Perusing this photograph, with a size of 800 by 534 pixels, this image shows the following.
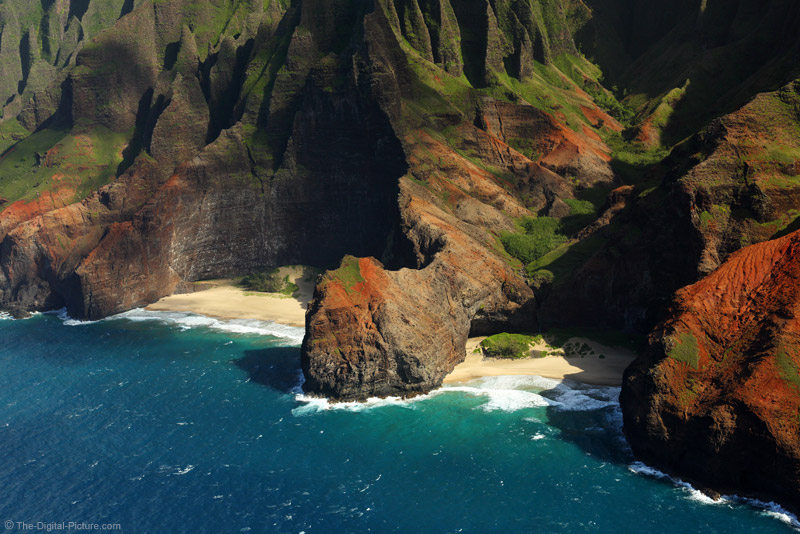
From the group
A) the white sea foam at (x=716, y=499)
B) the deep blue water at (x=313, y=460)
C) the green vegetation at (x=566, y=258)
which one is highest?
the green vegetation at (x=566, y=258)

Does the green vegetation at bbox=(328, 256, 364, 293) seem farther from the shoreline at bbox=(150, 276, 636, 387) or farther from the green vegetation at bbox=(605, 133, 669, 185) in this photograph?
the green vegetation at bbox=(605, 133, 669, 185)

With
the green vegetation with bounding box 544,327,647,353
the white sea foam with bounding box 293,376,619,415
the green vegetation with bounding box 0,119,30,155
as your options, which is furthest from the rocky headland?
the white sea foam with bounding box 293,376,619,415

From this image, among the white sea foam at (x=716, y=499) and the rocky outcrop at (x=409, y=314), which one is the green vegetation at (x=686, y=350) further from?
the rocky outcrop at (x=409, y=314)

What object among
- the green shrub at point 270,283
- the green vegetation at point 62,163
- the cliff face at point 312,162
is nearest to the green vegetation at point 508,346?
the cliff face at point 312,162

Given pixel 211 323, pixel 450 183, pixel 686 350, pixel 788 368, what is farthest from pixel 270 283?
pixel 788 368

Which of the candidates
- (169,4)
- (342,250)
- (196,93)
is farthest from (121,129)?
(342,250)

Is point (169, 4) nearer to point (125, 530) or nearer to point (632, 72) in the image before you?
point (632, 72)

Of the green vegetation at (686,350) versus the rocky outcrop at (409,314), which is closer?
the green vegetation at (686,350)
